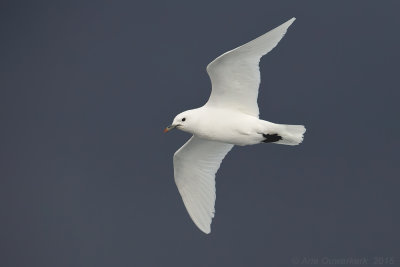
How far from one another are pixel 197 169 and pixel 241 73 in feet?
6.27

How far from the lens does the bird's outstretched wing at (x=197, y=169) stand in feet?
36.8

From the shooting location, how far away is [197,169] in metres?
11.4

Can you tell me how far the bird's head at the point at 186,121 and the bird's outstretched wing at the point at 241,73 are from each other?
35 centimetres

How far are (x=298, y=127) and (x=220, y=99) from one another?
3.63 feet


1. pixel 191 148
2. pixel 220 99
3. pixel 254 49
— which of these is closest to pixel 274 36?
pixel 254 49

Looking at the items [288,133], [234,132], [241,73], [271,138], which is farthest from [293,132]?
[241,73]

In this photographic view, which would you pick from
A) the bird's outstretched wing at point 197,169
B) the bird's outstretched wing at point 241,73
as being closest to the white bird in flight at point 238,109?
the bird's outstretched wing at point 241,73

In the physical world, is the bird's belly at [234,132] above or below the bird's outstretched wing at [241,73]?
below

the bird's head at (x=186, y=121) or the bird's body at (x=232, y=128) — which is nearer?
the bird's body at (x=232, y=128)

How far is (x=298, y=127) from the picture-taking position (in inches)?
397

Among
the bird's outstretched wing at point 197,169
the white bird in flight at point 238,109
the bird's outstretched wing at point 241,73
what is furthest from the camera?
the bird's outstretched wing at point 197,169

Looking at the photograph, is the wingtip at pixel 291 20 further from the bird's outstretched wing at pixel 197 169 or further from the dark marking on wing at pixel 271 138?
the bird's outstretched wing at pixel 197 169

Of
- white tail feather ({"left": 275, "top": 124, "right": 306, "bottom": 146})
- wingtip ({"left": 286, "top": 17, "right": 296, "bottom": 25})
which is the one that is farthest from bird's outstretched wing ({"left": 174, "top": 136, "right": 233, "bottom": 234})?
wingtip ({"left": 286, "top": 17, "right": 296, "bottom": 25})

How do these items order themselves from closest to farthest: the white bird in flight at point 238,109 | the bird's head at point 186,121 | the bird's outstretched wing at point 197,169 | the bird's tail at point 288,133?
the white bird in flight at point 238,109
the bird's tail at point 288,133
the bird's head at point 186,121
the bird's outstretched wing at point 197,169
